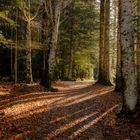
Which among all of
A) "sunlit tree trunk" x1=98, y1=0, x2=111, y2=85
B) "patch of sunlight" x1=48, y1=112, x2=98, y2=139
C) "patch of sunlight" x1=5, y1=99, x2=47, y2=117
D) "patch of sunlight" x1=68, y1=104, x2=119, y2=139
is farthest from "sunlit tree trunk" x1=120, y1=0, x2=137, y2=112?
"sunlit tree trunk" x1=98, y1=0, x2=111, y2=85

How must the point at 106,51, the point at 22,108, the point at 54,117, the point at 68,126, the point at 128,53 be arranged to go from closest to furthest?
the point at 68,126
the point at 128,53
the point at 54,117
the point at 22,108
the point at 106,51

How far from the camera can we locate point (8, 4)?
22562mm

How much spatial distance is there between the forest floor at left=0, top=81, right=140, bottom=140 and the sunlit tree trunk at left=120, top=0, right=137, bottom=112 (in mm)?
864

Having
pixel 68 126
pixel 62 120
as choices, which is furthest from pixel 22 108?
pixel 68 126

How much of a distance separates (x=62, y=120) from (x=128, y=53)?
10.4ft

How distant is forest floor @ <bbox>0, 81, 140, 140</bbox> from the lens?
7941 millimetres

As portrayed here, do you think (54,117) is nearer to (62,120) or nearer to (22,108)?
(62,120)

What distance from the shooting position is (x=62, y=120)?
941 cm

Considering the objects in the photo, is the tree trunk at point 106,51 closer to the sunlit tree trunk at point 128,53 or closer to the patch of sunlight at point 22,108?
the patch of sunlight at point 22,108

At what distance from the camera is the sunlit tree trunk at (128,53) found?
9.35 meters

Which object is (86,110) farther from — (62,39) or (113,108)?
(62,39)

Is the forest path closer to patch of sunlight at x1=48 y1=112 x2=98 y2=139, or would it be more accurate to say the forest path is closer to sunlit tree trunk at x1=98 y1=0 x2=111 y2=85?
patch of sunlight at x1=48 y1=112 x2=98 y2=139

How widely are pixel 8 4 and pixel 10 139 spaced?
17027mm

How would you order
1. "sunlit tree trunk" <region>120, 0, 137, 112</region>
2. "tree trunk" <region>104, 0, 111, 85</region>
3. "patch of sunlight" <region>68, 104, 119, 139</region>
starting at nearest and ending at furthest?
"patch of sunlight" <region>68, 104, 119, 139</region> < "sunlit tree trunk" <region>120, 0, 137, 112</region> < "tree trunk" <region>104, 0, 111, 85</region>
